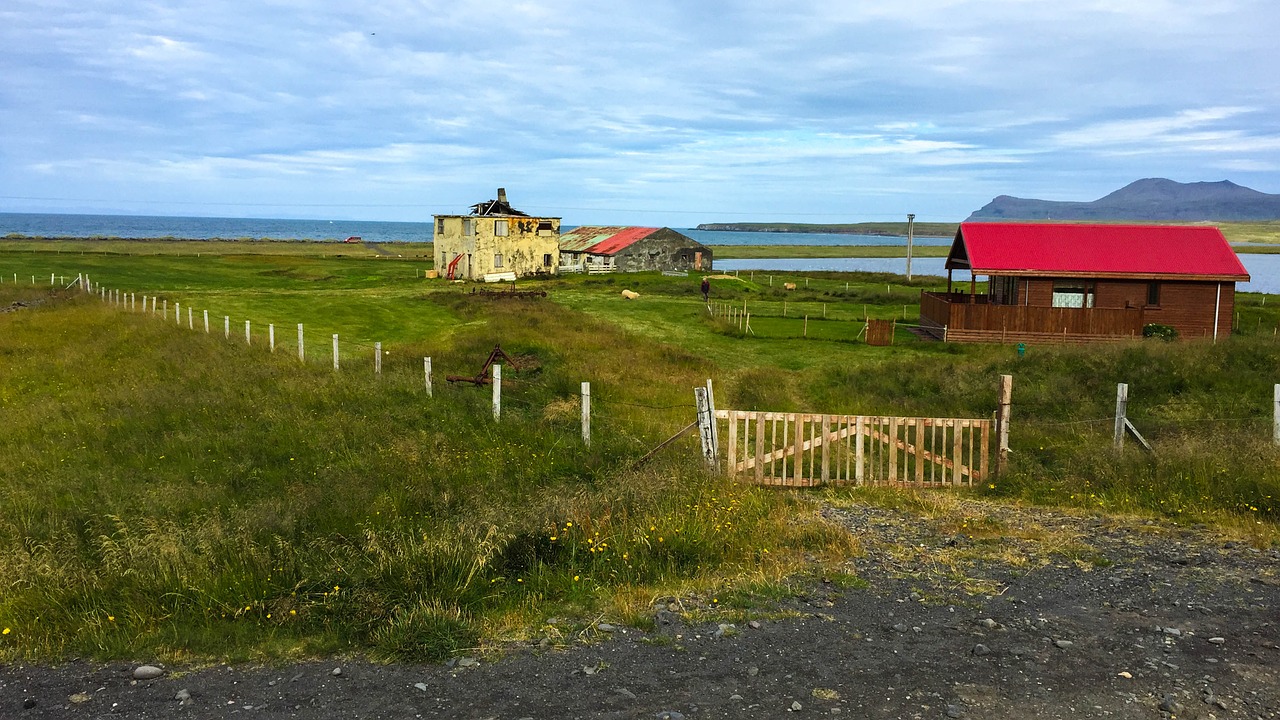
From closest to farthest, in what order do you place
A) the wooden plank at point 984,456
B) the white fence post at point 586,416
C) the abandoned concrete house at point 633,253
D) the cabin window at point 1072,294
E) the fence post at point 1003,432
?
the fence post at point 1003,432, the wooden plank at point 984,456, the white fence post at point 586,416, the cabin window at point 1072,294, the abandoned concrete house at point 633,253

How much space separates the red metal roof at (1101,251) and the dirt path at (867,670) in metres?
28.0

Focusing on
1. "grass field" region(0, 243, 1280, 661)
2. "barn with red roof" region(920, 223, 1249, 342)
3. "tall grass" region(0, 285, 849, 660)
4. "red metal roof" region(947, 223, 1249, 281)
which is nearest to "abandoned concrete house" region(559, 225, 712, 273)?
"red metal roof" region(947, 223, 1249, 281)

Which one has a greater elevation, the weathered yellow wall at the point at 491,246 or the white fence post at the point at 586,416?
the weathered yellow wall at the point at 491,246

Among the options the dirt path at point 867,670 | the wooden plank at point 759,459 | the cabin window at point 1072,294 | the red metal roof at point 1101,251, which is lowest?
the dirt path at point 867,670

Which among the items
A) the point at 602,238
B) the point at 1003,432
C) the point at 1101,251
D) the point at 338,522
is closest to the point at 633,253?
the point at 602,238

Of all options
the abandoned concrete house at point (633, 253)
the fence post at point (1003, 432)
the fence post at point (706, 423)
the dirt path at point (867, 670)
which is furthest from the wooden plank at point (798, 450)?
the abandoned concrete house at point (633, 253)

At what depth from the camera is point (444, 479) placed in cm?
1243

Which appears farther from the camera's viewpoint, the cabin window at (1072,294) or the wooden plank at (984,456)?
the cabin window at (1072,294)

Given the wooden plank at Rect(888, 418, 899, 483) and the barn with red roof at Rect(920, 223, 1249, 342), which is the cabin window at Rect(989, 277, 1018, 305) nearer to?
the barn with red roof at Rect(920, 223, 1249, 342)

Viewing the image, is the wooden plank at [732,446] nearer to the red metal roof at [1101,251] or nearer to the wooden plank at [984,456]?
the wooden plank at [984,456]

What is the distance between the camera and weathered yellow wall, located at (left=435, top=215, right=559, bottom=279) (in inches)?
2751

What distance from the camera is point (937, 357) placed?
30.4 metres

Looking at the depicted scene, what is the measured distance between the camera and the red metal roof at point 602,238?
Result: 81.3 meters

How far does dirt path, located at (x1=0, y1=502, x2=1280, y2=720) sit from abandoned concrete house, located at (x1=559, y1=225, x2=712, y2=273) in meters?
70.2
